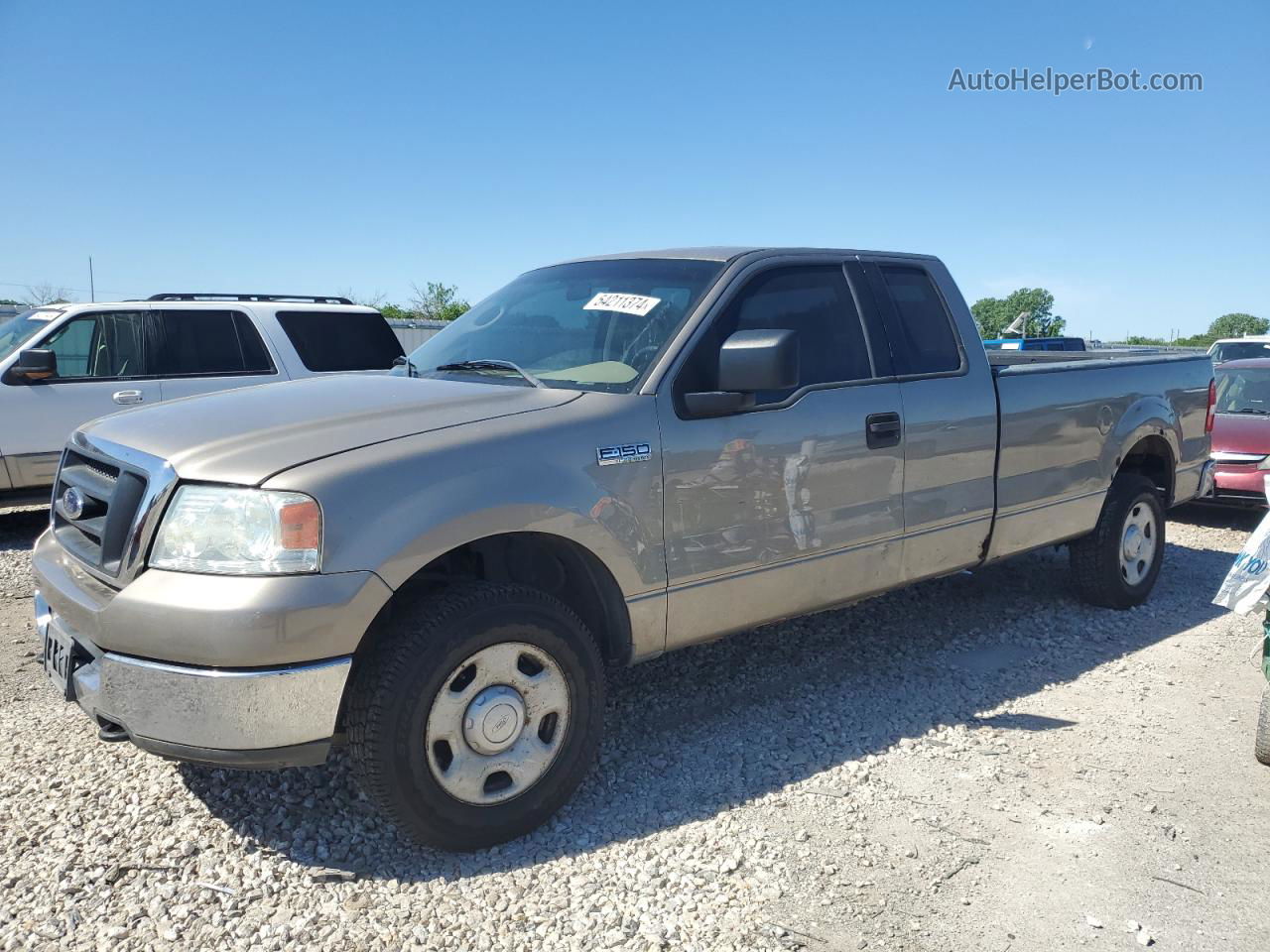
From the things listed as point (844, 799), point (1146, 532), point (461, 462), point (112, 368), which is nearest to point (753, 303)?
point (461, 462)

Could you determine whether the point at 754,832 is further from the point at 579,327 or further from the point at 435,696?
the point at 579,327

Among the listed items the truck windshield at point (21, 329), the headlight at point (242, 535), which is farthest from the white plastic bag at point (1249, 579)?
the truck windshield at point (21, 329)

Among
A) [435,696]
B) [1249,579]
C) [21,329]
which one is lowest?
[435,696]

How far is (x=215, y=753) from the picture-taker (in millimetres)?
2678

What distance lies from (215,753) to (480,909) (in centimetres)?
86

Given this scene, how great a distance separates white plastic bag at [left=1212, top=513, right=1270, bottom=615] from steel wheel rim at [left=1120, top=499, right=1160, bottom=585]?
6.70 ft

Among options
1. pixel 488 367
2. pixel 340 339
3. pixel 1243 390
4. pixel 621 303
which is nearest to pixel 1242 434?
pixel 1243 390

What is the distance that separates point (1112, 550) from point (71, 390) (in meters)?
7.53

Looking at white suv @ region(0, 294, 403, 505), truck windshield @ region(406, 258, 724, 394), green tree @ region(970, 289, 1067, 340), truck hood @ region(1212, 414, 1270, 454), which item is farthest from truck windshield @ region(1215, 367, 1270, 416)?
green tree @ region(970, 289, 1067, 340)

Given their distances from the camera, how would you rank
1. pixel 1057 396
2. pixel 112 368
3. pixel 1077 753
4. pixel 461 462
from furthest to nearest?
pixel 112 368, pixel 1057 396, pixel 1077 753, pixel 461 462

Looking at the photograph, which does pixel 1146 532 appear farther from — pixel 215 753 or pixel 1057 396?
pixel 215 753

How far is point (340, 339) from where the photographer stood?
871 centimetres

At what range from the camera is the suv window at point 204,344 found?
801 cm

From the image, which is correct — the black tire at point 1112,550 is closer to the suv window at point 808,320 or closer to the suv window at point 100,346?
the suv window at point 808,320
